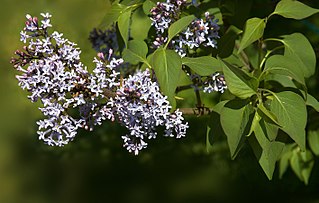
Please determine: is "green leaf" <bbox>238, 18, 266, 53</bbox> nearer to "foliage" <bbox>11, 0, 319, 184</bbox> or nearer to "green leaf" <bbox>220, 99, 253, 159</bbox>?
"foliage" <bbox>11, 0, 319, 184</bbox>

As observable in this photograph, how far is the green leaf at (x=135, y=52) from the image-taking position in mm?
1104

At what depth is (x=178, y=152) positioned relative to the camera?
8.41 ft

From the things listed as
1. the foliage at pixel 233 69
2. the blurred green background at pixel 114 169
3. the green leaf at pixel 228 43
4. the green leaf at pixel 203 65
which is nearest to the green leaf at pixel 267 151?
the foliage at pixel 233 69

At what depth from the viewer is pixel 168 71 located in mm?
1000

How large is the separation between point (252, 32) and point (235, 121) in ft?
0.57

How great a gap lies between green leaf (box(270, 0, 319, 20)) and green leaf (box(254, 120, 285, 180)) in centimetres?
20

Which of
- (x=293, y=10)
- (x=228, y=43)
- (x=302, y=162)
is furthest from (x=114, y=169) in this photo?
(x=293, y=10)

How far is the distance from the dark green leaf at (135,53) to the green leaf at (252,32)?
162mm

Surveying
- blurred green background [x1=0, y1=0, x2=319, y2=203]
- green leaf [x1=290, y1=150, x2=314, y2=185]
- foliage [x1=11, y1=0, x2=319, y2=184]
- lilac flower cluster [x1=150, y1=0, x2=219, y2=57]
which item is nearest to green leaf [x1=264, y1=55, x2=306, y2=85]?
foliage [x1=11, y1=0, x2=319, y2=184]

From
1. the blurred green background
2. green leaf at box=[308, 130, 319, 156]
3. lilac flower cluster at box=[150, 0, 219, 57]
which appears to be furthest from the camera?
the blurred green background

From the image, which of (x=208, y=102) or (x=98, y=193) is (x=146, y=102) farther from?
(x=98, y=193)

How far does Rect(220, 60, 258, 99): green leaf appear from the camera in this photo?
3.28 ft

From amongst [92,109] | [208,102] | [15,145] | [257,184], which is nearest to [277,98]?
[92,109]


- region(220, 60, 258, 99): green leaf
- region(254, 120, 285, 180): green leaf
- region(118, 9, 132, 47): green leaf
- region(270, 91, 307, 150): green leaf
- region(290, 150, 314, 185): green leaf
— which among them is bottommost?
region(290, 150, 314, 185): green leaf
